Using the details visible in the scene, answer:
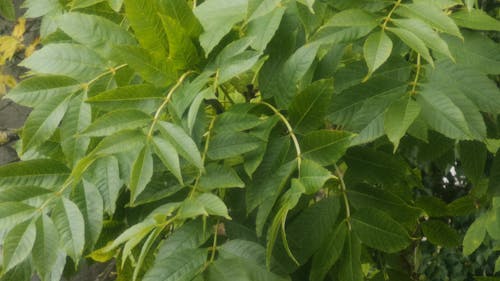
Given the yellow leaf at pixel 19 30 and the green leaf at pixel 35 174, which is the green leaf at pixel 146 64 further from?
the yellow leaf at pixel 19 30

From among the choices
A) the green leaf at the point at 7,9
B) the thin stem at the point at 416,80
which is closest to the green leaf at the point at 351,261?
the thin stem at the point at 416,80

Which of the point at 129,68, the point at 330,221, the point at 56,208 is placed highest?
the point at 129,68

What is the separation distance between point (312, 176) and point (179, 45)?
0.27 meters

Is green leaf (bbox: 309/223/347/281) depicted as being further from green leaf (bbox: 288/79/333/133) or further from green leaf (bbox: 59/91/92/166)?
green leaf (bbox: 59/91/92/166)

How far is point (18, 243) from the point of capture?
0.93 m

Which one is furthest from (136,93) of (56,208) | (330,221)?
(330,221)

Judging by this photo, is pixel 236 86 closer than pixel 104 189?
No

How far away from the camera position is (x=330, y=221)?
3.33ft

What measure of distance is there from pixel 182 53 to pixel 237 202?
239 mm

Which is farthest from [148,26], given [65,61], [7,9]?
[7,9]

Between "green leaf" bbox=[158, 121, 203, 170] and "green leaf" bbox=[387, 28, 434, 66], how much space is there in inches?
11.8

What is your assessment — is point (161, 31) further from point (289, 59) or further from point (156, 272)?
point (156, 272)

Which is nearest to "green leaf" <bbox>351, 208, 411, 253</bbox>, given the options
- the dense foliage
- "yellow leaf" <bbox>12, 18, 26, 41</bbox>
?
the dense foliage

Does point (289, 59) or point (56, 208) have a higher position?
point (289, 59)
